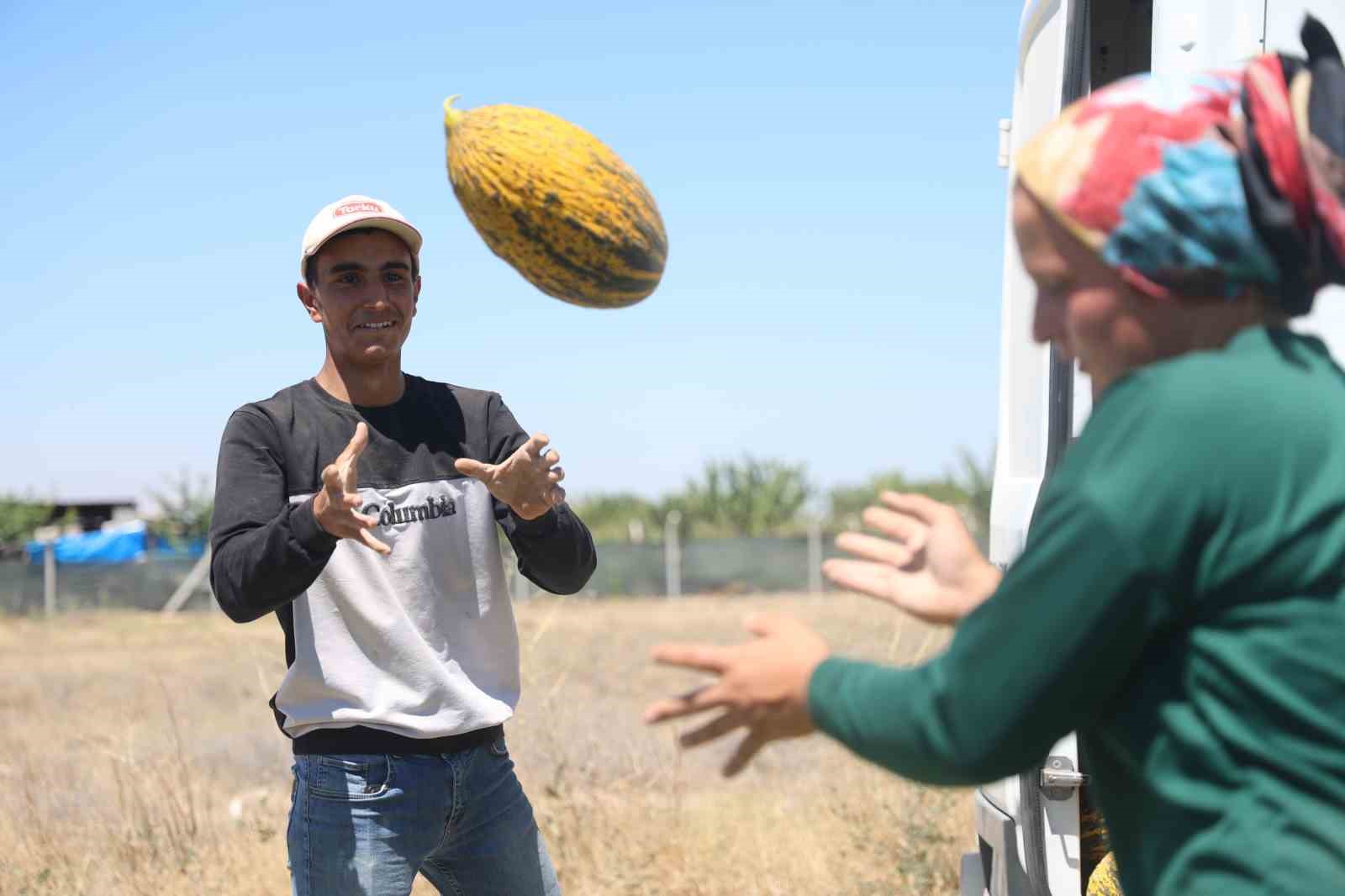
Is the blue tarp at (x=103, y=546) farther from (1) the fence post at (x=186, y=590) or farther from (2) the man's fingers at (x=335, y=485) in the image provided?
(2) the man's fingers at (x=335, y=485)

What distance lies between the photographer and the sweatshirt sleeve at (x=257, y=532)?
276 centimetres

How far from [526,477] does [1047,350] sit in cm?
159

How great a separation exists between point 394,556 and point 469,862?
74 centimetres

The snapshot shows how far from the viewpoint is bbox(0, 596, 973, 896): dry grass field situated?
539 centimetres

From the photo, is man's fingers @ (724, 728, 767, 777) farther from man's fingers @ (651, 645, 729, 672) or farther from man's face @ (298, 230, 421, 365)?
man's face @ (298, 230, 421, 365)

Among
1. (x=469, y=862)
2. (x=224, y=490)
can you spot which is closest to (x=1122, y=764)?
(x=469, y=862)

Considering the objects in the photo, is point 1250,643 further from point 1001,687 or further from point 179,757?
point 179,757

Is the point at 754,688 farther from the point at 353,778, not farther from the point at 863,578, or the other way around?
the point at 353,778

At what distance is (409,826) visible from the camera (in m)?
2.94

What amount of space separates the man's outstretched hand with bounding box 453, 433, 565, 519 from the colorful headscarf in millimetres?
1556

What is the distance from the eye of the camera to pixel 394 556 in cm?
305

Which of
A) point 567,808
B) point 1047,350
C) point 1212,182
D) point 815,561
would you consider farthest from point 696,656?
point 815,561

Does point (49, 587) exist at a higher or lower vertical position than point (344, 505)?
lower

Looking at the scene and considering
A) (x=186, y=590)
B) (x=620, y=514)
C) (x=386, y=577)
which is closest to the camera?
(x=386, y=577)
